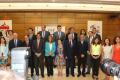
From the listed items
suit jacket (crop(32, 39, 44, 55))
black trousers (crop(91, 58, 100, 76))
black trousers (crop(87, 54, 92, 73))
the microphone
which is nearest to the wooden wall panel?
black trousers (crop(87, 54, 92, 73))

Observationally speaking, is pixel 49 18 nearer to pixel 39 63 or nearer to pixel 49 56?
pixel 49 56

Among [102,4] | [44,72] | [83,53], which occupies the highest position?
[102,4]

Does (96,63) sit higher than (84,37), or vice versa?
(84,37)

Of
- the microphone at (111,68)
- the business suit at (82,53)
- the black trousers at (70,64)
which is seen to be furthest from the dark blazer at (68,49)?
the microphone at (111,68)

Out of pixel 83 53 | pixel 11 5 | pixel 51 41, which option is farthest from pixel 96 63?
pixel 11 5

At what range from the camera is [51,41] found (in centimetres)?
896

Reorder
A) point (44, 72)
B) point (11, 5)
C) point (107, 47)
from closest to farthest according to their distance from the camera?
1. point (107, 47)
2. point (44, 72)
3. point (11, 5)

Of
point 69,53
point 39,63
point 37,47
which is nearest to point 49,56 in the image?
point 39,63

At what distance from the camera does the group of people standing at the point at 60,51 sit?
29.0 ft

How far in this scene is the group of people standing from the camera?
8.83 meters

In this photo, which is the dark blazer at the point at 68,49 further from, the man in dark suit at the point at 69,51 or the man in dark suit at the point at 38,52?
the man in dark suit at the point at 38,52

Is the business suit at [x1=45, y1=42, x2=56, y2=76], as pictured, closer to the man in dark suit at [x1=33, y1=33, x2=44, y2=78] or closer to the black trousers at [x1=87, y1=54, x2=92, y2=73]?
the man in dark suit at [x1=33, y1=33, x2=44, y2=78]

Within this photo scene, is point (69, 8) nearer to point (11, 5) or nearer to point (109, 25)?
point (11, 5)

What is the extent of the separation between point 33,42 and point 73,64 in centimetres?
159
